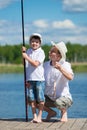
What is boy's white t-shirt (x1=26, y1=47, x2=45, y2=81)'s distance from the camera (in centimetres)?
881

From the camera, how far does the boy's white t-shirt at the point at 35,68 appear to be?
881 cm

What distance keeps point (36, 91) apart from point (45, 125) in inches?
24.1

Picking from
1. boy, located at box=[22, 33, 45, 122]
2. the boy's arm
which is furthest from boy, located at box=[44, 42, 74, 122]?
the boy's arm

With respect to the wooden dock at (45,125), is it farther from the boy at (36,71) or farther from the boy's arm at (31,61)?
the boy's arm at (31,61)

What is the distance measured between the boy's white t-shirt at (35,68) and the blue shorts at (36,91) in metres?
0.08

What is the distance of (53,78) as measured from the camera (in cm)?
890

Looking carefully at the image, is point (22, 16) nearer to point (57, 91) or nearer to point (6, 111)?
point (57, 91)

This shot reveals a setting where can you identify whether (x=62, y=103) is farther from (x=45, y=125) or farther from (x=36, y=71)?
(x=36, y=71)

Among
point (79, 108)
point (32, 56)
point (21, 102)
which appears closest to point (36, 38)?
point (32, 56)

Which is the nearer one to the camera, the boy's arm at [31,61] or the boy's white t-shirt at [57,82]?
→ the boy's arm at [31,61]

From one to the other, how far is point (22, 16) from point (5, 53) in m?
80.2

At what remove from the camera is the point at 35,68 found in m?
8.80

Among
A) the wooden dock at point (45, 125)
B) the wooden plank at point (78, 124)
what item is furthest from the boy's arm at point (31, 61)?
the wooden plank at point (78, 124)

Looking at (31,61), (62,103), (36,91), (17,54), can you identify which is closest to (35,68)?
(31,61)
